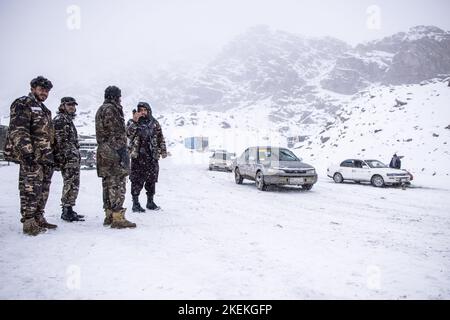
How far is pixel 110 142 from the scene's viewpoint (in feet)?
16.9

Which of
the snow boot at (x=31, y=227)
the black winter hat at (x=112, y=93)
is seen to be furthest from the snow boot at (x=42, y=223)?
the black winter hat at (x=112, y=93)

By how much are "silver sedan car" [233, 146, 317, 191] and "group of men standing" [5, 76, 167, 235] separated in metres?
5.48

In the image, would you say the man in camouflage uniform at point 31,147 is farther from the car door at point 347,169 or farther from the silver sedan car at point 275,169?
the car door at point 347,169

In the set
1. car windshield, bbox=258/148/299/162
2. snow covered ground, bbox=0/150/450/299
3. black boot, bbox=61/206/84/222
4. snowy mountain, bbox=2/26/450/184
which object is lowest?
snow covered ground, bbox=0/150/450/299

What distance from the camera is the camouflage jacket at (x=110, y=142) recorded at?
16.8ft

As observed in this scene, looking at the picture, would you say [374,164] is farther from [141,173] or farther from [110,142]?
[110,142]

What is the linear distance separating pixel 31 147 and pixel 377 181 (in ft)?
46.6

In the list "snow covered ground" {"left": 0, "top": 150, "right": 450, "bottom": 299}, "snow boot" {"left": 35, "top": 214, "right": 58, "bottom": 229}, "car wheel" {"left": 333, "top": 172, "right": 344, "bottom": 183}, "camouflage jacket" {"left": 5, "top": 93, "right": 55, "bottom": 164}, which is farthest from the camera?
"car wheel" {"left": 333, "top": 172, "right": 344, "bottom": 183}

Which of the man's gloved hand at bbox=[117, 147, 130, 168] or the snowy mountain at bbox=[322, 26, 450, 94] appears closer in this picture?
the man's gloved hand at bbox=[117, 147, 130, 168]

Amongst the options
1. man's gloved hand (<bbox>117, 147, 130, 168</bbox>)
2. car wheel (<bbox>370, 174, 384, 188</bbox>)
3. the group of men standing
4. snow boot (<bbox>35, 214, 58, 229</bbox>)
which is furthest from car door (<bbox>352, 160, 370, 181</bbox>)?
snow boot (<bbox>35, 214, 58, 229</bbox>)

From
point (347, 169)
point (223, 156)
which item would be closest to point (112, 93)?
point (347, 169)

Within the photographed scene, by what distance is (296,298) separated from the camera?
109 inches

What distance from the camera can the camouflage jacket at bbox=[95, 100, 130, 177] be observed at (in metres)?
5.12

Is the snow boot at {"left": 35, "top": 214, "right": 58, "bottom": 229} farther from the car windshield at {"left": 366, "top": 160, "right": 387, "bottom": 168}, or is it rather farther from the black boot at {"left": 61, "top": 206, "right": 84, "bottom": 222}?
the car windshield at {"left": 366, "top": 160, "right": 387, "bottom": 168}
